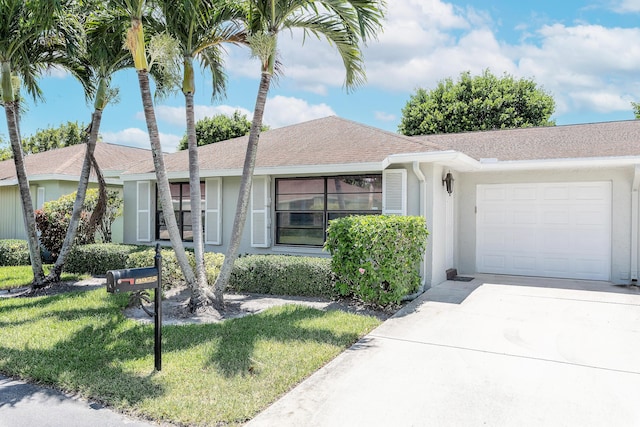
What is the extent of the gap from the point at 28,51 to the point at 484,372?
9692 mm

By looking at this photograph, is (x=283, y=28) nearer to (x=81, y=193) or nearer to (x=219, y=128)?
(x=81, y=193)

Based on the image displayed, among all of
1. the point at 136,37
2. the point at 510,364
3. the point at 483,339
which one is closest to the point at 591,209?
the point at 483,339

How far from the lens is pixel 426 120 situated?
2353cm

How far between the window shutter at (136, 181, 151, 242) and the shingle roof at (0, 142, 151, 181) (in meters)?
1.77

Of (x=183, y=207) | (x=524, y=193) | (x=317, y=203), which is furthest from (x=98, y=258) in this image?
(x=524, y=193)

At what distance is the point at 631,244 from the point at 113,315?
31.4 feet

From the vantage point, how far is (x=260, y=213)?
9.66m

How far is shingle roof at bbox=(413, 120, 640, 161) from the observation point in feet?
28.6

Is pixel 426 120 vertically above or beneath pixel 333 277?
above

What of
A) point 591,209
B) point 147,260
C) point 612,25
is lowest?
point 147,260

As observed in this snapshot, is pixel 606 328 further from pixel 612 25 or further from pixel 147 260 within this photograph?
pixel 612 25

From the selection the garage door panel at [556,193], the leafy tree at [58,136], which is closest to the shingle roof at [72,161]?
the garage door panel at [556,193]

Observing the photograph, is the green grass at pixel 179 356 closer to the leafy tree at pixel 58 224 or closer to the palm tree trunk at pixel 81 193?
the palm tree trunk at pixel 81 193

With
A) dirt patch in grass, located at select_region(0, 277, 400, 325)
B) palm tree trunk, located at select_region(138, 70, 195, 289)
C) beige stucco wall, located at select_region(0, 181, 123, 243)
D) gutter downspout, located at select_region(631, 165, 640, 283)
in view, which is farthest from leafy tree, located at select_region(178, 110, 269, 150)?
gutter downspout, located at select_region(631, 165, 640, 283)
